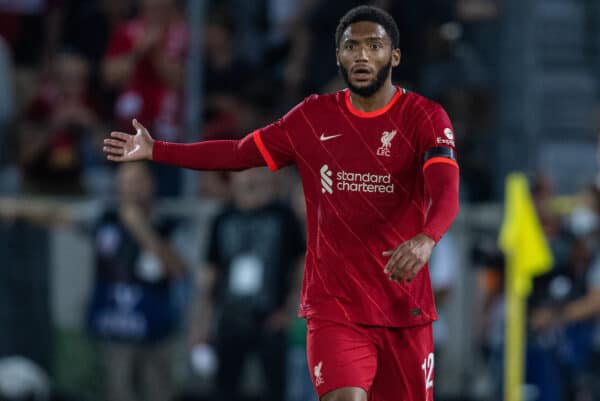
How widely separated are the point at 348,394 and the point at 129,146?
141cm

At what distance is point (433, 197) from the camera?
5.29 meters

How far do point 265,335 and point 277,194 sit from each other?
1017mm

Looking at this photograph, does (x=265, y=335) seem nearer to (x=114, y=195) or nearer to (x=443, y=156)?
(x=114, y=195)

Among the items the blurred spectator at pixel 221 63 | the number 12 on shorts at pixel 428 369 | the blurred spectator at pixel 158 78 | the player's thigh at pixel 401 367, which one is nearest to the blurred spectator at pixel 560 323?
the blurred spectator at pixel 221 63

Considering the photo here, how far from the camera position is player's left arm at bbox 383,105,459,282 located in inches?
194

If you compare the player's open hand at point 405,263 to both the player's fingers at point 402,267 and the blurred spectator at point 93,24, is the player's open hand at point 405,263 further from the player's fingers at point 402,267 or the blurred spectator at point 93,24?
the blurred spectator at point 93,24

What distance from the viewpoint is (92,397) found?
405 inches

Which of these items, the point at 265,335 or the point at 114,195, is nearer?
the point at 265,335

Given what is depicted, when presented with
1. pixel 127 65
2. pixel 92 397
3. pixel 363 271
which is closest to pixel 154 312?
pixel 92 397

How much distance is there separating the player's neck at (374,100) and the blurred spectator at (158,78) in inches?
191

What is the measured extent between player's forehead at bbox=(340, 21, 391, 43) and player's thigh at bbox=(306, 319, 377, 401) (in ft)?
3.90

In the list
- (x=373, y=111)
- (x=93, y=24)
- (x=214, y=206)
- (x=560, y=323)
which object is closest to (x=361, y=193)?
(x=373, y=111)

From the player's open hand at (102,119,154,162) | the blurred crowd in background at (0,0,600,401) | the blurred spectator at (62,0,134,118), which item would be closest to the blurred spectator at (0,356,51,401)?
the blurred crowd in background at (0,0,600,401)

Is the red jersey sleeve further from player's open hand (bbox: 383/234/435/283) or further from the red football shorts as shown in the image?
the red football shorts
